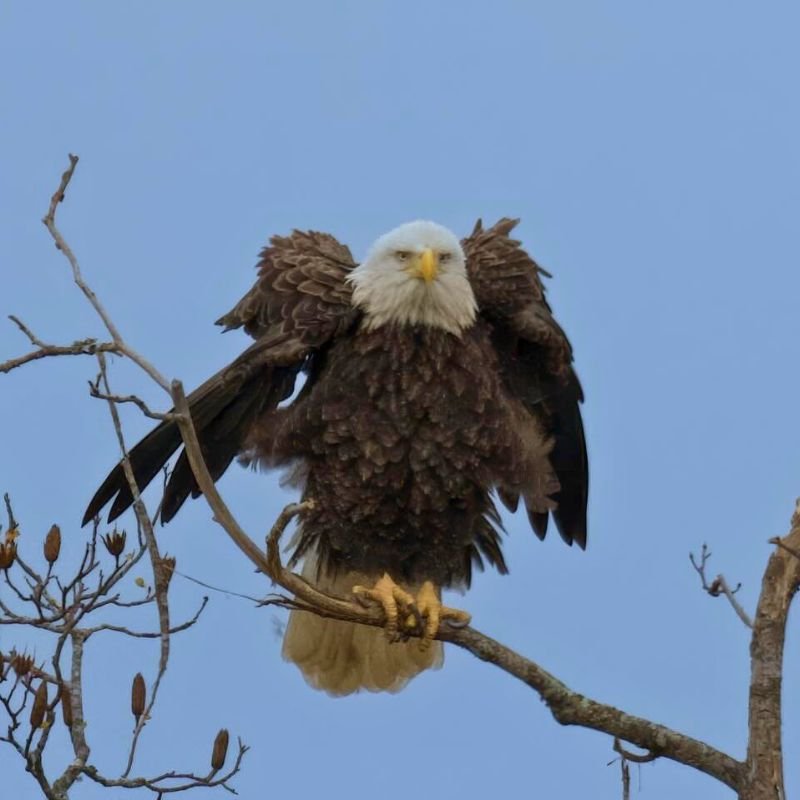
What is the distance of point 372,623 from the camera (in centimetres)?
599

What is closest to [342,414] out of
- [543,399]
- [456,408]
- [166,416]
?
[456,408]

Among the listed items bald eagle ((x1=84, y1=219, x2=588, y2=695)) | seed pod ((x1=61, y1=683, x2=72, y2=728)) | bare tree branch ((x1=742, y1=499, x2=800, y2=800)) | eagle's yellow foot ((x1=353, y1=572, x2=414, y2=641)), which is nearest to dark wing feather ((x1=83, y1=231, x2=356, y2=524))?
bald eagle ((x1=84, y1=219, x2=588, y2=695))

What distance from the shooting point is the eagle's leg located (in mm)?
6109

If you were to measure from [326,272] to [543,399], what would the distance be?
107 cm

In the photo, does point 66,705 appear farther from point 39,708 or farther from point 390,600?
point 390,600

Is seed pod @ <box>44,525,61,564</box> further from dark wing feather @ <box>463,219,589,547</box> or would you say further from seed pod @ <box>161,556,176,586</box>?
dark wing feather @ <box>463,219,589,547</box>

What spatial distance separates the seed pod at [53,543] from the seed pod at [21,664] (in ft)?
1.04

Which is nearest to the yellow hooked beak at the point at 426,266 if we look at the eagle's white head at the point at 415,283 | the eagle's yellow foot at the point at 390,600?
the eagle's white head at the point at 415,283

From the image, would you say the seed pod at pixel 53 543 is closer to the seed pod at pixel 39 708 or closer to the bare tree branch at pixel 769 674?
the seed pod at pixel 39 708

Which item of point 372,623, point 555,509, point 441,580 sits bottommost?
point 372,623

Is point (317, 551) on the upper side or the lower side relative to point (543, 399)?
lower

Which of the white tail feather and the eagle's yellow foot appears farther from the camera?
the white tail feather

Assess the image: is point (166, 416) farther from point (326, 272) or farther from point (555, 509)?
point (555, 509)

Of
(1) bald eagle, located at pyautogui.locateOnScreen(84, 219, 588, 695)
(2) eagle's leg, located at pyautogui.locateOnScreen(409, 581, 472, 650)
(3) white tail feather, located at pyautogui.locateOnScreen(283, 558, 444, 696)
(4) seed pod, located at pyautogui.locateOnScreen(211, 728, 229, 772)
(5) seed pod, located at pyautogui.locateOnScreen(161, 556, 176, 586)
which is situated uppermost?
(1) bald eagle, located at pyautogui.locateOnScreen(84, 219, 588, 695)
